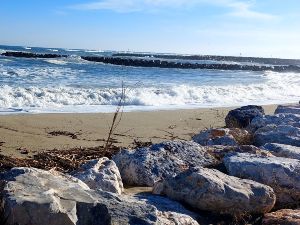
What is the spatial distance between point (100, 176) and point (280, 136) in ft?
8.05

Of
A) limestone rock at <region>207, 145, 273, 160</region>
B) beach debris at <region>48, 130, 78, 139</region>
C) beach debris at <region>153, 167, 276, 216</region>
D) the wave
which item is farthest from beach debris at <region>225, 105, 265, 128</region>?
the wave

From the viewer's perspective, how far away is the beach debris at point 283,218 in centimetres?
288

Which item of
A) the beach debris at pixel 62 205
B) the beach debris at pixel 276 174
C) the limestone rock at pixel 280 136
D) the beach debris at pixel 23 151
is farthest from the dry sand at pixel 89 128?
the beach debris at pixel 62 205

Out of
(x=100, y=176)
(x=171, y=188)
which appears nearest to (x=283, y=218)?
Result: (x=171, y=188)

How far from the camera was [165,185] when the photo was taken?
3322 mm

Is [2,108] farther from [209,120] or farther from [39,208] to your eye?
[39,208]

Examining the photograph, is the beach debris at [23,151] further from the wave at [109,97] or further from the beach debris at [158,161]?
the wave at [109,97]

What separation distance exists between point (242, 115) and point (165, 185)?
4101mm

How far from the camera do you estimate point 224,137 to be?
16.9ft

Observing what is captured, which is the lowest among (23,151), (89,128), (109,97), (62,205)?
(109,97)

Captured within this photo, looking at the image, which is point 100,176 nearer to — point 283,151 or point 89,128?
point 283,151

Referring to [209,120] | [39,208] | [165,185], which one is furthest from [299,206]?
[209,120]

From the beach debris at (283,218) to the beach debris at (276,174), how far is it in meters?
0.40

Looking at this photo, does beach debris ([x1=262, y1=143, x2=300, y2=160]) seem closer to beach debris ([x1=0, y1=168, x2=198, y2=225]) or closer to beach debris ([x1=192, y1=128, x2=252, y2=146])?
beach debris ([x1=192, y1=128, x2=252, y2=146])
